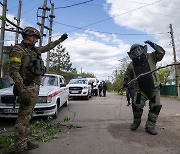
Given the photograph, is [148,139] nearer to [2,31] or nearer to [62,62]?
[2,31]

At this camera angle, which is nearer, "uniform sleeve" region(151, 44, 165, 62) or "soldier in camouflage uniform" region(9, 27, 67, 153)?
"soldier in camouflage uniform" region(9, 27, 67, 153)

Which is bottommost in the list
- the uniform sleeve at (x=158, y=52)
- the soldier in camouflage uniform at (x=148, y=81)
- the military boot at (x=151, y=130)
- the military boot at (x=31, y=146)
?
the military boot at (x=31, y=146)

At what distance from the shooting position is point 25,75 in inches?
184

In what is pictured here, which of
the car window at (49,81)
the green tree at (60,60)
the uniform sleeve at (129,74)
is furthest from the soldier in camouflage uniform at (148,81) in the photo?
the green tree at (60,60)

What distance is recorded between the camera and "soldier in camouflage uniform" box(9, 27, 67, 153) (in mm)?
4414

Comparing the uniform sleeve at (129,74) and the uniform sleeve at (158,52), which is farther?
the uniform sleeve at (129,74)

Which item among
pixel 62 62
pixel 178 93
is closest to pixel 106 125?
pixel 178 93

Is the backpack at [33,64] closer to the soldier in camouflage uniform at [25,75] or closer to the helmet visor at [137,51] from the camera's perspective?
the soldier in camouflage uniform at [25,75]

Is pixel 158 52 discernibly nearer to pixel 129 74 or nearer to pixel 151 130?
pixel 129 74

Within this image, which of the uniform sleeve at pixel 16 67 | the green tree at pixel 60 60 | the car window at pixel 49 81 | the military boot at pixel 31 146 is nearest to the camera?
the uniform sleeve at pixel 16 67

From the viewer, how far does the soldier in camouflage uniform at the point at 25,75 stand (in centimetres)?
441

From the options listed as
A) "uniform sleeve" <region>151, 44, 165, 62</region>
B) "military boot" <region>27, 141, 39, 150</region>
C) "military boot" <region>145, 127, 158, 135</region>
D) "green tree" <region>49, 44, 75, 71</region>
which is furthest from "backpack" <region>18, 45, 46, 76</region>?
"green tree" <region>49, 44, 75, 71</region>

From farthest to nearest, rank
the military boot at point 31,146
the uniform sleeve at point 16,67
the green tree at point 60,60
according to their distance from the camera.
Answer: the green tree at point 60,60 < the military boot at point 31,146 < the uniform sleeve at point 16,67

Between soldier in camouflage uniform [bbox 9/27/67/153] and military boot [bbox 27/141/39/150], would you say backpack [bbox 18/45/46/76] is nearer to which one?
soldier in camouflage uniform [bbox 9/27/67/153]
